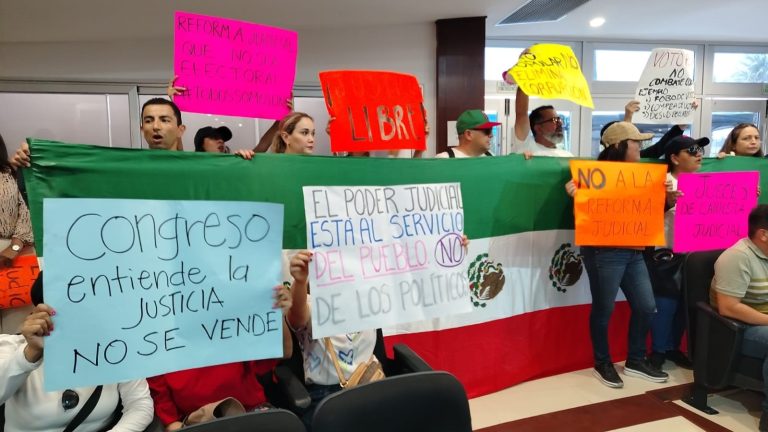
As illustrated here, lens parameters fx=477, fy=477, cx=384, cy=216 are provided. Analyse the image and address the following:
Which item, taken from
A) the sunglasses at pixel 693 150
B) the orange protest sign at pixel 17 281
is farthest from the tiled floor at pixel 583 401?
the orange protest sign at pixel 17 281

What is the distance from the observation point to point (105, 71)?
4.43m

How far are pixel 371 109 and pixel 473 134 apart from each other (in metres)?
0.92

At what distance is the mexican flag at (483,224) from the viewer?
171 centimetres

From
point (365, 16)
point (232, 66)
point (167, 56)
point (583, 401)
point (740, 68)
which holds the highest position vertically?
point (365, 16)

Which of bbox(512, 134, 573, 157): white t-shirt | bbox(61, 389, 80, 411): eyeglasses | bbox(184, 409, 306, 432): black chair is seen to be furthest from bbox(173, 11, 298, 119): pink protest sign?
bbox(512, 134, 573, 157): white t-shirt

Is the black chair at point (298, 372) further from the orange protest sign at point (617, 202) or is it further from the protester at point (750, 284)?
the protester at point (750, 284)

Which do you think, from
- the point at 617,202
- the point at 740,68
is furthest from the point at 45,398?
the point at 740,68

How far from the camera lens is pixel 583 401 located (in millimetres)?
2615

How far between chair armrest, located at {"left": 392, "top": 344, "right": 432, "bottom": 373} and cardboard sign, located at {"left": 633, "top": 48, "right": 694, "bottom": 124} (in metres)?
2.28

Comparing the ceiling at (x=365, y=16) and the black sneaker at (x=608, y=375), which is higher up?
the ceiling at (x=365, y=16)

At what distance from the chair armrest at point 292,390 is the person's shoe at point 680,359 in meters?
2.62

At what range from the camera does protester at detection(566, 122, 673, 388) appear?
2.68 m

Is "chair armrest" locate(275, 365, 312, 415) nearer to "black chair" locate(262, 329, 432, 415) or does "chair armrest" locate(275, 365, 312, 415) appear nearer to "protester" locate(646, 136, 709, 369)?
"black chair" locate(262, 329, 432, 415)

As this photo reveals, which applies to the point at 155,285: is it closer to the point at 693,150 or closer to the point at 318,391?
the point at 318,391
